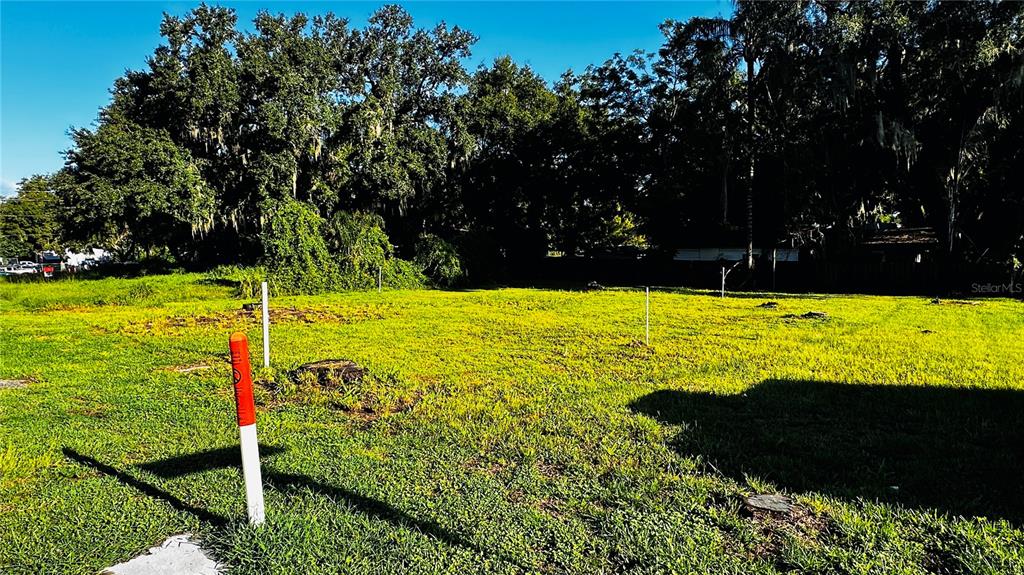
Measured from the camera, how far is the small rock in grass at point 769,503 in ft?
9.50

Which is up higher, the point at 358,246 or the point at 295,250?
the point at 358,246

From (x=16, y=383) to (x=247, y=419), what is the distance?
209 inches

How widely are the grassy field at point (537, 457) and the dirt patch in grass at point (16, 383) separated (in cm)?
10

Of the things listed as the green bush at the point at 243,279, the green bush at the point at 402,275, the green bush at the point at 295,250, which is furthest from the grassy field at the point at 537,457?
the green bush at the point at 402,275

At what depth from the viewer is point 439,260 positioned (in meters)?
22.2

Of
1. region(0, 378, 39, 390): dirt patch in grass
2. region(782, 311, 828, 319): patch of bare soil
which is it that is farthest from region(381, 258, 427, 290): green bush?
region(0, 378, 39, 390): dirt patch in grass

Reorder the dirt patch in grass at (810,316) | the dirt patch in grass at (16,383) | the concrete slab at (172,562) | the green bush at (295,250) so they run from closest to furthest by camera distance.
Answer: the concrete slab at (172,562)
the dirt patch in grass at (16,383)
the dirt patch in grass at (810,316)
the green bush at (295,250)

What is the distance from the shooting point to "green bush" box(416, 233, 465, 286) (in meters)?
22.2

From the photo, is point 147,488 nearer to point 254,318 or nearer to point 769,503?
point 769,503

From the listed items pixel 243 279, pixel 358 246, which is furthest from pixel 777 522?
pixel 358 246

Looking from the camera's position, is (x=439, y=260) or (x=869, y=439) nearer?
(x=869, y=439)

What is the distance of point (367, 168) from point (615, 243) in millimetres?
23338

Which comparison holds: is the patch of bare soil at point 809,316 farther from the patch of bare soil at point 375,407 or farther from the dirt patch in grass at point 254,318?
the patch of bare soil at point 375,407

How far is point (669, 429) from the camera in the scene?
4.21 metres
